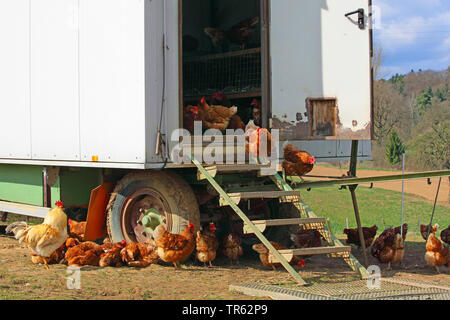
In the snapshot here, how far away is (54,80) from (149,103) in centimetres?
188

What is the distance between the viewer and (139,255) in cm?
684

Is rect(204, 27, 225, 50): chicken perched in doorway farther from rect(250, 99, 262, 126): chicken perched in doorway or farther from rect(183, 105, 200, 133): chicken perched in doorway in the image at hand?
rect(183, 105, 200, 133): chicken perched in doorway

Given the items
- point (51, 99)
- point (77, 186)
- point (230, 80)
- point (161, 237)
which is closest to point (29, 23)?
point (51, 99)

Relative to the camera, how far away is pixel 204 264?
7.10 meters

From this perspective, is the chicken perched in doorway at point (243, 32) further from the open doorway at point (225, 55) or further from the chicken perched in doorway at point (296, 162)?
the chicken perched in doorway at point (296, 162)

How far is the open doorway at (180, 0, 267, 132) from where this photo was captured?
27.1 ft

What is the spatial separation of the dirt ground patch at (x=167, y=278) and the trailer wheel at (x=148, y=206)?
0.61m

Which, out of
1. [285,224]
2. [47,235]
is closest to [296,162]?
[285,224]

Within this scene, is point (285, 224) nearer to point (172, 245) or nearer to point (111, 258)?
point (172, 245)

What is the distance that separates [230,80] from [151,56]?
91.6 inches

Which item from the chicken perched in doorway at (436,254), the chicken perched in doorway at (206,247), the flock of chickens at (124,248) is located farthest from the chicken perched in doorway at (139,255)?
the chicken perched in doorway at (436,254)

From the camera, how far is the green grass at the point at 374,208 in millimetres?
13281

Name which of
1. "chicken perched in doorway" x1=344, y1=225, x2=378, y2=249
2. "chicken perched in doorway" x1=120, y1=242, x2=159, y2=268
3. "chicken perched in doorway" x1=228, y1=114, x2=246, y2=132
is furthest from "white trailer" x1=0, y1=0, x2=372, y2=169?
"chicken perched in doorway" x1=344, y1=225, x2=378, y2=249

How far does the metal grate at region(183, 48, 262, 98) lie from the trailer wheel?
Result: 190cm
